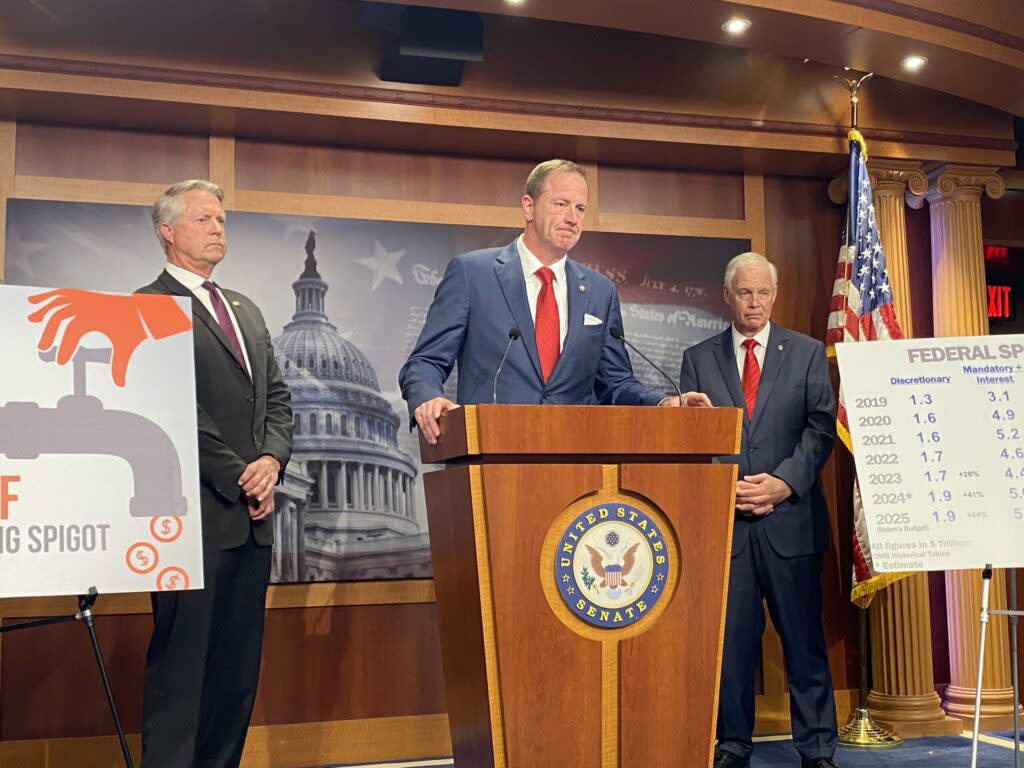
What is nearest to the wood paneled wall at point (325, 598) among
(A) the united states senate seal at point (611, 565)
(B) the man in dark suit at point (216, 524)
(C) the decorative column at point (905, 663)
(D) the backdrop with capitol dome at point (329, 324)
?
(D) the backdrop with capitol dome at point (329, 324)

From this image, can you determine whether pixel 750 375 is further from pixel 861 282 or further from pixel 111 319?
A: pixel 111 319

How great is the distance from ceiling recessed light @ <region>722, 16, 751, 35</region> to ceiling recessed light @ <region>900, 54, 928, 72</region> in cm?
71

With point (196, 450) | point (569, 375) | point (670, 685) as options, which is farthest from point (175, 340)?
point (670, 685)

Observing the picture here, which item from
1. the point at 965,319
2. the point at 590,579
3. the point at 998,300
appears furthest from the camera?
the point at 998,300

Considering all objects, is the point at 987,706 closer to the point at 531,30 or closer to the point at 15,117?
the point at 531,30

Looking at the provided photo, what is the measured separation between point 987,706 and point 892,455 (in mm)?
2497

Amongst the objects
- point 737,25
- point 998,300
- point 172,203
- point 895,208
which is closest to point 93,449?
point 172,203

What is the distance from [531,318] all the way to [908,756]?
2.38 meters

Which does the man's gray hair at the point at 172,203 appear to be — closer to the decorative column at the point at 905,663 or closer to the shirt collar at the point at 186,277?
the shirt collar at the point at 186,277

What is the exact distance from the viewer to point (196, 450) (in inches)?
104

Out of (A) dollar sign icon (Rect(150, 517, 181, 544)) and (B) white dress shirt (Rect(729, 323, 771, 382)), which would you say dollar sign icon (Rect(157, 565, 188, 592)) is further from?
(B) white dress shirt (Rect(729, 323, 771, 382))

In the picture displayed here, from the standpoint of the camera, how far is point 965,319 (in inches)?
187

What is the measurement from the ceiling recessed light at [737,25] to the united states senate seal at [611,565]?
2.28m

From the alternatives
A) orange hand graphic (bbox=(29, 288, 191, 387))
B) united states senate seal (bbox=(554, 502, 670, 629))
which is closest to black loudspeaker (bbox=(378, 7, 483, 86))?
orange hand graphic (bbox=(29, 288, 191, 387))
